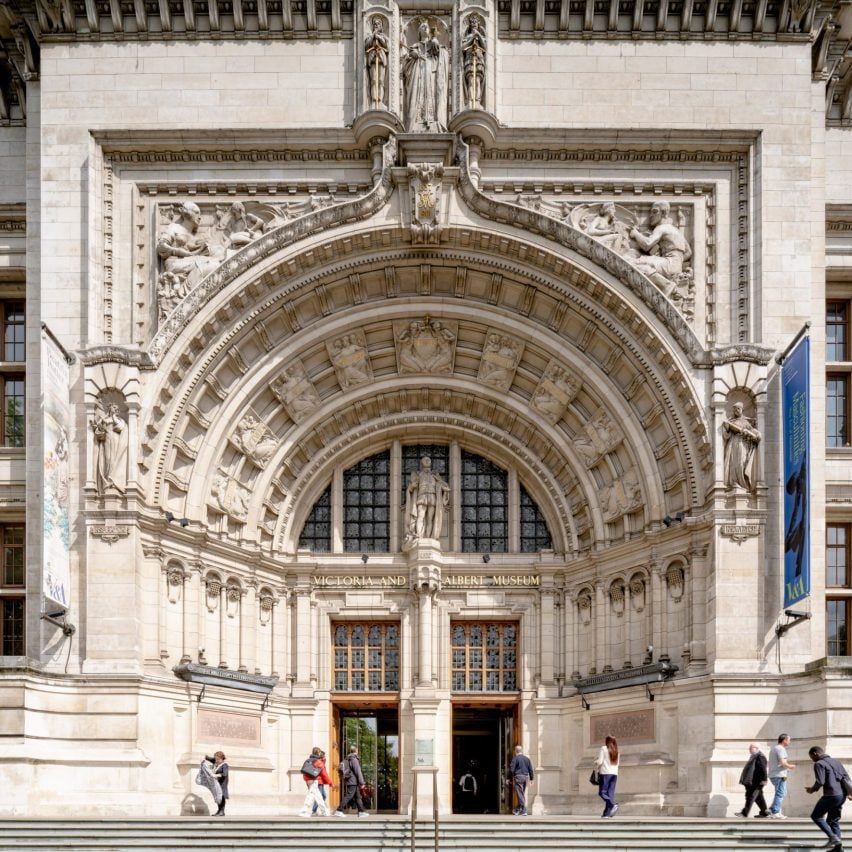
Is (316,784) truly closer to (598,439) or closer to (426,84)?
(598,439)

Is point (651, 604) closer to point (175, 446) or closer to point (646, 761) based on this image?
point (646, 761)

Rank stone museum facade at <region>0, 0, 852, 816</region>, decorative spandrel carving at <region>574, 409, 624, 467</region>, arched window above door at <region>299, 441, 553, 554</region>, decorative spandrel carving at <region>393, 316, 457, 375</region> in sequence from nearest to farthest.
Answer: stone museum facade at <region>0, 0, 852, 816</region> → decorative spandrel carving at <region>574, 409, 624, 467</region> → decorative spandrel carving at <region>393, 316, 457, 375</region> → arched window above door at <region>299, 441, 553, 554</region>

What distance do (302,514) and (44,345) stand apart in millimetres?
7119

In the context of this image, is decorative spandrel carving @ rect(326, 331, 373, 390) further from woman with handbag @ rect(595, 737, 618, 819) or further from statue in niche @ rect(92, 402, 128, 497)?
woman with handbag @ rect(595, 737, 618, 819)

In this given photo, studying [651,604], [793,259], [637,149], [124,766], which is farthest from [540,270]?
[124,766]

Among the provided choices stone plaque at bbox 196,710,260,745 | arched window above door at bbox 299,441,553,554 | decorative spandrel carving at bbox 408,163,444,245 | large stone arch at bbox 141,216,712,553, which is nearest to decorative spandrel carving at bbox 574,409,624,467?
large stone arch at bbox 141,216,712,553

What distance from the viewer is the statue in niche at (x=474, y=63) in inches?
1024

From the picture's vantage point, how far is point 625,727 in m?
26.1

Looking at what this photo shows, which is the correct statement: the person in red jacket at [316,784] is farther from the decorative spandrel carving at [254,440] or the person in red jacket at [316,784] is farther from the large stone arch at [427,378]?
the decorative spandrel carving at [254,440]

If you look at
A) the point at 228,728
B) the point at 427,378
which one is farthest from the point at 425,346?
the point at 228,728

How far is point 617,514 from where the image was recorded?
88.6 ft

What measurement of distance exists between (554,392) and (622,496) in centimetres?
250

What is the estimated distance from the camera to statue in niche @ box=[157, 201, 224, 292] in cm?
2594

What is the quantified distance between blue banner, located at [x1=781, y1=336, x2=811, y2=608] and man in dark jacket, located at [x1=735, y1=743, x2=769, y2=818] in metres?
2.95
